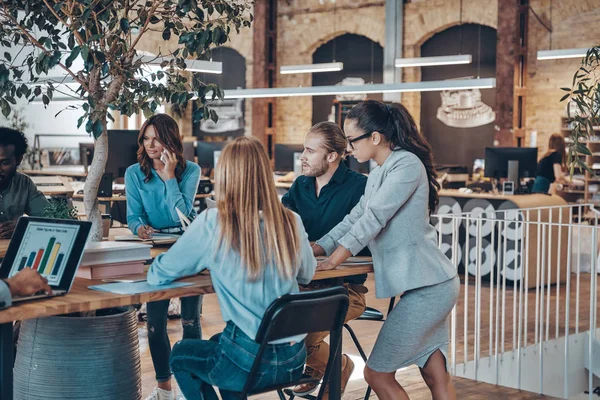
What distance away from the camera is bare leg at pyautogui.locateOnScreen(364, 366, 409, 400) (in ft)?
10.4

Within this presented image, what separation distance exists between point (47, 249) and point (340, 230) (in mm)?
1220

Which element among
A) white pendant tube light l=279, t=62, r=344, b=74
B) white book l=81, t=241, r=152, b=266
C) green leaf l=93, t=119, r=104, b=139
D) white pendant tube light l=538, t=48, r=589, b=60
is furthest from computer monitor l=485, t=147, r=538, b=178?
white book l=81, t=241, r=152, b=266

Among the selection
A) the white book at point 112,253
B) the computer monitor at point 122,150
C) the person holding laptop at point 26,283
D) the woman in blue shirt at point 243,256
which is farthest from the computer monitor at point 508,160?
the person holding laptop at point 26,283

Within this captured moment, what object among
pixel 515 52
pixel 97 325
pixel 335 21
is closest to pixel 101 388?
pixel 97 325

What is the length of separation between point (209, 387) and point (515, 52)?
10774 millimetres

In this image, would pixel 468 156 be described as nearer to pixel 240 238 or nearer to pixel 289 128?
pixel 289 128

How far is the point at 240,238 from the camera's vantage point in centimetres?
252

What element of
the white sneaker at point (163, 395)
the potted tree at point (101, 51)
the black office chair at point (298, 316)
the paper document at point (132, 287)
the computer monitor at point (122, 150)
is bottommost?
the white sneaker at point (163, 395)

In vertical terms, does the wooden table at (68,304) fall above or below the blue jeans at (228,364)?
above

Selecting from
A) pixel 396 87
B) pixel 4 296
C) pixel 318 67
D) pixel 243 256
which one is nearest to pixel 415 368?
pixel 243 256

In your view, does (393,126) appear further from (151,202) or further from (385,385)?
(151,202)

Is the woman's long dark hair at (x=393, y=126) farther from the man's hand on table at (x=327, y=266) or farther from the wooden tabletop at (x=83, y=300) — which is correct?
the wooden tabletop at (x=83, y=300)

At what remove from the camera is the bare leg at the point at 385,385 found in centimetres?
317

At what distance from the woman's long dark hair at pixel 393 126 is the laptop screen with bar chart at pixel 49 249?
110 cm
